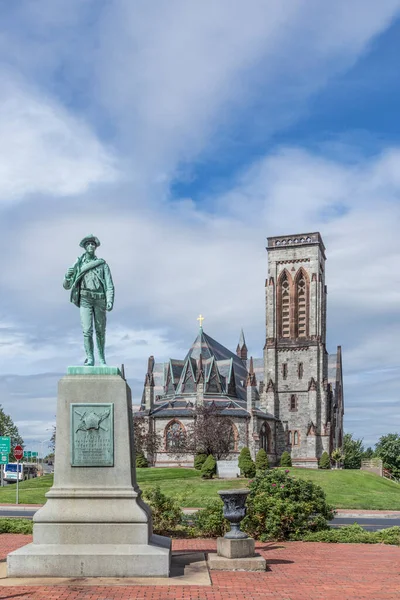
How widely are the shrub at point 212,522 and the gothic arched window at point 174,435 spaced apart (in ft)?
184

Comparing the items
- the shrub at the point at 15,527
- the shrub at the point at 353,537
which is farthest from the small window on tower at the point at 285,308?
the shrub at the point at 353,537

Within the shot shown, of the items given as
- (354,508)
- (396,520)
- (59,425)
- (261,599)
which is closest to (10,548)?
(59,425)

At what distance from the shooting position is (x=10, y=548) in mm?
16781

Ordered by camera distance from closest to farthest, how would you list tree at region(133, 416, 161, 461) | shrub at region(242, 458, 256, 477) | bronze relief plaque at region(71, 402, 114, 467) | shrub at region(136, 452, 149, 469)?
bronze relief plaque at region(71, 402, 114, 467) → shrub at region(242, 458, 256, 477) → shrub at region(136, 452, 149, 469) → tree at region(133, 416, 161, 461)

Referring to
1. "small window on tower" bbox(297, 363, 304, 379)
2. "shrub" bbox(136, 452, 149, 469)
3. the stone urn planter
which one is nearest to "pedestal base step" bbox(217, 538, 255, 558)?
the stone urn planter

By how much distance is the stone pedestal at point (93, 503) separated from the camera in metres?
12.1

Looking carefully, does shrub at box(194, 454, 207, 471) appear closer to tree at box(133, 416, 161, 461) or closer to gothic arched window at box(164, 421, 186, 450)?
gothic arched window at box(164, 421, 186, 450)

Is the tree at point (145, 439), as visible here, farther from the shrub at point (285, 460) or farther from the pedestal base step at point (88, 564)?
the pedestal base step at point (88, 564)

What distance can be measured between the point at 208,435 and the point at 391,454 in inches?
1151

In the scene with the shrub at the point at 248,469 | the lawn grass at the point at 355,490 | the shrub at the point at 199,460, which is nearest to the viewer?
the lawn grass at the point at 355,490

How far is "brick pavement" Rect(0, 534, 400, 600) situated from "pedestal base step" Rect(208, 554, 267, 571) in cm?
23

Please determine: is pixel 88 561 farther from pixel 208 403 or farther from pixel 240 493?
pixel 208 403

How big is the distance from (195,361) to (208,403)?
8.89 m

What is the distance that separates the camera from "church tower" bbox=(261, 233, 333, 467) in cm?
8256
